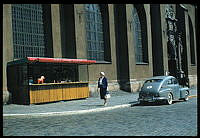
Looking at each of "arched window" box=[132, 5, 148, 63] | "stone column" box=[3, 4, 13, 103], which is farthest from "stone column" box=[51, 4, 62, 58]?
"arched window" box=[132, 5, 148, 63]

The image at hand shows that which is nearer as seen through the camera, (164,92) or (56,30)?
(164,92)

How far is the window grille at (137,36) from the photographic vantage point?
3020 centimetres

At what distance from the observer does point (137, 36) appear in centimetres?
3059

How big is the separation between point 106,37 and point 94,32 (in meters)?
1.41

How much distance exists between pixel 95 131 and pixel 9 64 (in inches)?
439

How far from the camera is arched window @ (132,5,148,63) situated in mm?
30367

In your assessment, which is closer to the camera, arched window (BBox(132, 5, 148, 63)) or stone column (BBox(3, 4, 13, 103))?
stone column (BBox(3, 4, 13, 103))

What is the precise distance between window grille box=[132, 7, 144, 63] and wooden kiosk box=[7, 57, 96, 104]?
1121 cm

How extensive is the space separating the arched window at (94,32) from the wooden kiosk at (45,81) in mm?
4967

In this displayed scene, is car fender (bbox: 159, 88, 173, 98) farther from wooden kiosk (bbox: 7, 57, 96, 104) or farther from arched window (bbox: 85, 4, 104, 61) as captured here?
arched window (bbox: 85, 4, 104, 61)

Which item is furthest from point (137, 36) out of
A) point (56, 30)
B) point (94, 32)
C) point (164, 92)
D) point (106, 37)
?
point (164, 92)

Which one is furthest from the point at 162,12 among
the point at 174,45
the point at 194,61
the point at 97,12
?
the point at 194,61

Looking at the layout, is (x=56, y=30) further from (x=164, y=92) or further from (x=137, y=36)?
(x=137, y=36)

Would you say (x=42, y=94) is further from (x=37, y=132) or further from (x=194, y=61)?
(x=194, y=61)
